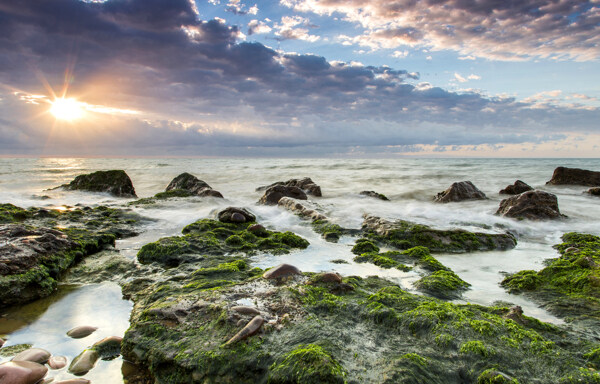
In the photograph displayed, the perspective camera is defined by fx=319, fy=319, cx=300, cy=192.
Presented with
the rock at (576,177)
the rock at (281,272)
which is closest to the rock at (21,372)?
the rock at (281,272)

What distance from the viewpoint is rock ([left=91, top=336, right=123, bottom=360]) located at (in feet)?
9.04

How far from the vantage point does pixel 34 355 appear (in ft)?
8.64

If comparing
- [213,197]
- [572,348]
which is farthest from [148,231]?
[572,348]

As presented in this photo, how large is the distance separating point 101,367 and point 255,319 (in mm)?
1308

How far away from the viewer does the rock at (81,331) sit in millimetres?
3031

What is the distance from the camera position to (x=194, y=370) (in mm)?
2332

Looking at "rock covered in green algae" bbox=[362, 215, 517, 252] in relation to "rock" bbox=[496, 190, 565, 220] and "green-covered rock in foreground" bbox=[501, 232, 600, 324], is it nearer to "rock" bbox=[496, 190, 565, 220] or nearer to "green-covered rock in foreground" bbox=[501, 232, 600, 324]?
"green-covered rock in foreground" bbox=[501, 232, 600, 324]

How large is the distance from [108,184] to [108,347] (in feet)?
42.5

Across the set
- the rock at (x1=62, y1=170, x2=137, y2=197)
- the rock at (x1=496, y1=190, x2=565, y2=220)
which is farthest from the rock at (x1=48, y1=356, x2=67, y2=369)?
the rock at (x1=62, y1=170, x2=137, y2=197)

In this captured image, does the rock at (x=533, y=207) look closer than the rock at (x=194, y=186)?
Yes

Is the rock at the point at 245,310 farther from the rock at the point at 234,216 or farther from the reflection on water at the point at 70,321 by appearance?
the rock at the point at 234,216

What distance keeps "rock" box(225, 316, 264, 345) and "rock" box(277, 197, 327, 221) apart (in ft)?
19.4

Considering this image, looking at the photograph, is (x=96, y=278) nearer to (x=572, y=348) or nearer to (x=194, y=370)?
(x=194, y=370)

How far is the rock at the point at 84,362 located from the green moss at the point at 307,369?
156 cm
